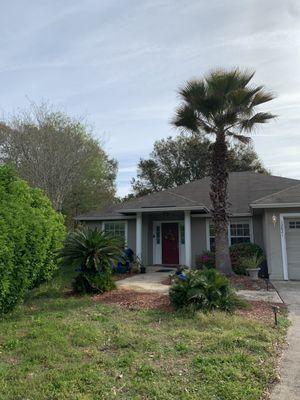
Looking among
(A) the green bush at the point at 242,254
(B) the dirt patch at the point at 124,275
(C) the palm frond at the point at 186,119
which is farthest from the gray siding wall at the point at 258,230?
(B) the dirt patch at the point at 124,275

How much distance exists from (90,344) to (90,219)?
13.1m

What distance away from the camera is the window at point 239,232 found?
15805 millimetres

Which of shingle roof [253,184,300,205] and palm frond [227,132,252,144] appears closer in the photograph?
shingle roof [253,184,300,205]

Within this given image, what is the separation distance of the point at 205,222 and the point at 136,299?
804 centimetres

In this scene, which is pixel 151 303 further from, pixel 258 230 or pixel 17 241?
pixel 258 230

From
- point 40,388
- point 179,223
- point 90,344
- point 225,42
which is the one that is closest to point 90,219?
point 179,223

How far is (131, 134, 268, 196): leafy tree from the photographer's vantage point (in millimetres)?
35125

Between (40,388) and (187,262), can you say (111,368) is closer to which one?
(40,388)

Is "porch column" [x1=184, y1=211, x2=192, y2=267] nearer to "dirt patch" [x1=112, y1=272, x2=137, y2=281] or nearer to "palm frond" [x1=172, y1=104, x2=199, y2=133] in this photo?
"dirt patch" [x1=112, y1=272, x2=137, y2=281]

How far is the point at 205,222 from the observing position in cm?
1633

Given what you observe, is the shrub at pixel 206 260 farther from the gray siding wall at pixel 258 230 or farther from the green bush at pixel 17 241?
the green bush at pixel 17 241

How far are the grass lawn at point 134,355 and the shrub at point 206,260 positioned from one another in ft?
25.0

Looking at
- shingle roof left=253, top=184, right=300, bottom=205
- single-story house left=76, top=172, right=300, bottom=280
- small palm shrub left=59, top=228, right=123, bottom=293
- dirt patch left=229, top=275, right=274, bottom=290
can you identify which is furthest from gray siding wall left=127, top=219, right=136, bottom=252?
small palm shrub left=59, top=228, right=123, bottom=293

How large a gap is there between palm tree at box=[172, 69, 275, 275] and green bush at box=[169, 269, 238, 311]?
547 cm
